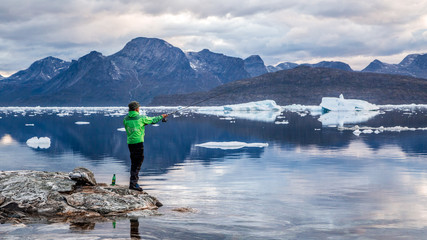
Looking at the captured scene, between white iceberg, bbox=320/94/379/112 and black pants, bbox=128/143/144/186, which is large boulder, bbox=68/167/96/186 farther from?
white iceberg, bbox=320/94/379/112

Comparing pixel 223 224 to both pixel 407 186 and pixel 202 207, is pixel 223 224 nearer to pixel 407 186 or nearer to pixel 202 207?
pixel 202 207

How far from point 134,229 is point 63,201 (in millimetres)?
2237

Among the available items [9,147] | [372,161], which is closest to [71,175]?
[372,161]

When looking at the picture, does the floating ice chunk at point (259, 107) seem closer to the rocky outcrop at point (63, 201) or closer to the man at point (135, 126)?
the man at point (135, 126)

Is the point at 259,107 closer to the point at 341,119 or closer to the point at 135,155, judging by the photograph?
the point at 341,119

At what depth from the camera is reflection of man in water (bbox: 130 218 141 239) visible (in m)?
8.01

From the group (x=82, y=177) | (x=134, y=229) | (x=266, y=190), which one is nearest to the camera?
(x=134, y=229)

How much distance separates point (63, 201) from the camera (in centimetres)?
973

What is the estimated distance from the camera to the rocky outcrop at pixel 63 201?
30.7 feet

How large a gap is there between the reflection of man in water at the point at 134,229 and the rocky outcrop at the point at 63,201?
0.45 meters

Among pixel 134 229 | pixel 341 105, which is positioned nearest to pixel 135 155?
pixel 134 229

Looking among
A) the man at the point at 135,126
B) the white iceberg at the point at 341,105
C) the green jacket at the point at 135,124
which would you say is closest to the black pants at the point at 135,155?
the man at the point at 135,126

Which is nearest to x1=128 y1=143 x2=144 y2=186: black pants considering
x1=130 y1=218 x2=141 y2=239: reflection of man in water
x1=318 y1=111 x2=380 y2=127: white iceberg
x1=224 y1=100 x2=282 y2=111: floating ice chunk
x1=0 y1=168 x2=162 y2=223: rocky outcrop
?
x1=0 y1=168 x2=162 y2=223: rocky outcrop

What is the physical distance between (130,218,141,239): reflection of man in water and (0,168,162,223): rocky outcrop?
1.48 feet
